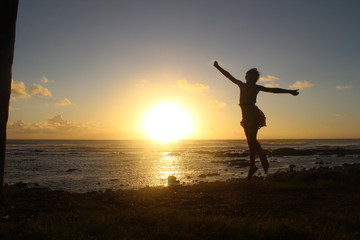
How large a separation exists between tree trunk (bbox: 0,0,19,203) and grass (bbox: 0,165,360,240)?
1.70m

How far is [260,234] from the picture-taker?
4.55 m

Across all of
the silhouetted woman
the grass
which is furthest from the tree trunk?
the silhouetted woman

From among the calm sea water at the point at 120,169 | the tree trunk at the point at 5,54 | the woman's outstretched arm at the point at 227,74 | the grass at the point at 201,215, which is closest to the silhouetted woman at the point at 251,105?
the woman's outstretched arm at the point at 227,74

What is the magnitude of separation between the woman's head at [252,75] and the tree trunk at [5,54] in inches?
236

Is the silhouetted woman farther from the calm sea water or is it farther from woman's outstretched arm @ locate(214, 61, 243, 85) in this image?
the calm sea water

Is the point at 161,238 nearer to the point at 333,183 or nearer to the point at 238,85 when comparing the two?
the point at 238,85

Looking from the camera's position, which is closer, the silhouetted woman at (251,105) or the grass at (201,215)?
the grass at (201,215)

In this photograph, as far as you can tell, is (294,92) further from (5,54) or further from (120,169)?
(120,169)

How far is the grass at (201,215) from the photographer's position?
459 cm

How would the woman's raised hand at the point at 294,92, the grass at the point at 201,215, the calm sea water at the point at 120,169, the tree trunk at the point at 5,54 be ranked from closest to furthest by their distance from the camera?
the grass at the point at 201,215 < the tree trunk at the point at 5,54 < the woman's raised hand at the point at 294,92 < the calm sea water at the point at 120,169

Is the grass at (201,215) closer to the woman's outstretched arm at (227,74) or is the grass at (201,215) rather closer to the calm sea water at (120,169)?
the woman's outstretched arm at (227,74)

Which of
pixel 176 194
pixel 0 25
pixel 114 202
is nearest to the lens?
pixel 0 25

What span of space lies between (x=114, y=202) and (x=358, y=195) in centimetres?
599

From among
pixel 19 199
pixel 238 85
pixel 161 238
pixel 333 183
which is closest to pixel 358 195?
pixel 333 183
